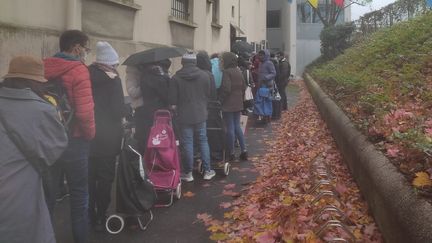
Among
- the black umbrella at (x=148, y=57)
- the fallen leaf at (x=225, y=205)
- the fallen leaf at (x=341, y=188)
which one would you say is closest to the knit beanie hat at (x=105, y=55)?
the black umbrella at (x=148, y=57)

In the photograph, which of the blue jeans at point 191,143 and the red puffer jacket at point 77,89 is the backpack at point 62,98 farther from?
the blue jeans at point 191,143

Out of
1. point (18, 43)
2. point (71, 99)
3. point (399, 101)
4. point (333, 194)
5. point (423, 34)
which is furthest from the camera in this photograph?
point (423, 34)

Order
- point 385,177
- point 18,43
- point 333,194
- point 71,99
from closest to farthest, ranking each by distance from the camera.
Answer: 1. point 385,177
2. point 71,99
3. point 333,194
4. point 18,43

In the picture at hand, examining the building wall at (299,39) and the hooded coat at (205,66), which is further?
the building wall at (299,39)

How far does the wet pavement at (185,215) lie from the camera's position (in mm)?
4957

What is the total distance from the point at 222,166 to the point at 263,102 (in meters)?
5.44

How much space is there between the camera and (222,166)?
7488mm

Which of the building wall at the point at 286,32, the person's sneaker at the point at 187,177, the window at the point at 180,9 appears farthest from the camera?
the building wall at the point at 286,32

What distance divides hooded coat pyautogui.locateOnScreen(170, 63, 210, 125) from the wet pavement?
3.07 ft

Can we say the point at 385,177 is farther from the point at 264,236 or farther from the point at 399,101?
the point at 399,101

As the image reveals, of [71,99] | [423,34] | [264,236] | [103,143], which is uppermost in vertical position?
[423,34]

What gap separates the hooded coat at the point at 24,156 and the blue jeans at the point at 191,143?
140 inches

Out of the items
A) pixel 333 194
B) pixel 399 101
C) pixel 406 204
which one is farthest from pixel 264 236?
pixel 399 101

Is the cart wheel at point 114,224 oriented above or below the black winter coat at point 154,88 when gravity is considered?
below
